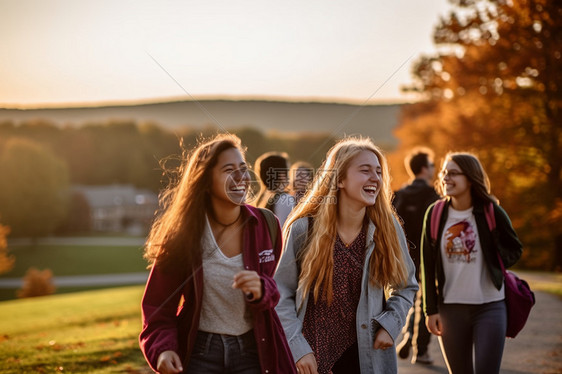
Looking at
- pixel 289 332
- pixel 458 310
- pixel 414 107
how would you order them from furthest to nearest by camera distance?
pixel 414 107, pixel 458 310, pixel 289 332

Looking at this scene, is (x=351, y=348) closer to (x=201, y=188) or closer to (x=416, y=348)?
(x=201, y=188)

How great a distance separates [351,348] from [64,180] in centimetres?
9267

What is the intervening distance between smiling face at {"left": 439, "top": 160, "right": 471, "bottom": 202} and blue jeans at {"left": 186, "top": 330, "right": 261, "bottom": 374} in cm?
266

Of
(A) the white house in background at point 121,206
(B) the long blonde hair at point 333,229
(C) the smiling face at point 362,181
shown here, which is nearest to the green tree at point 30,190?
(A) the white house in background at point 121,206

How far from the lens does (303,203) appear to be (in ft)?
13.0

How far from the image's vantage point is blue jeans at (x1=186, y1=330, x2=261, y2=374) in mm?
3064

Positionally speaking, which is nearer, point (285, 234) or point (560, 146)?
point (285, 234)

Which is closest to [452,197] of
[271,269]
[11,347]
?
[271,269]

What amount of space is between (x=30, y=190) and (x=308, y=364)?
280 ft

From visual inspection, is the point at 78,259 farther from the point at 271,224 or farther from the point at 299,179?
the point at 271,224

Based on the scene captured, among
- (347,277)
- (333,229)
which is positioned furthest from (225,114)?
(347,277)

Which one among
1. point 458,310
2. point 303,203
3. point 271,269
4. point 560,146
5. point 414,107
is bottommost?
point 458,310

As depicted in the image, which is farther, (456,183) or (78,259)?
(78,259)

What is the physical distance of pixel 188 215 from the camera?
10.5 ft
